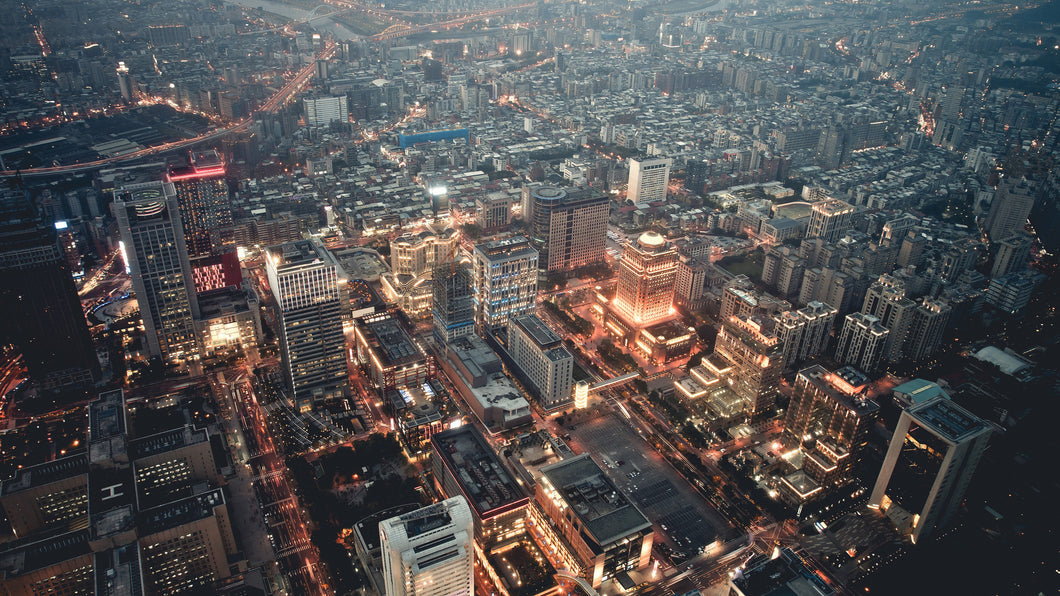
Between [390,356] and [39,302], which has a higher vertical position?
[39,302]

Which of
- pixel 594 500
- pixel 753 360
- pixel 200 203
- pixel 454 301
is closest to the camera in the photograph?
pixel 594 500

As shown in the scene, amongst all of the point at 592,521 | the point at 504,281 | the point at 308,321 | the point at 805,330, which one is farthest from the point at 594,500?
the point at 805,330

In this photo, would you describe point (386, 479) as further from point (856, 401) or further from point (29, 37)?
point (29, 37)

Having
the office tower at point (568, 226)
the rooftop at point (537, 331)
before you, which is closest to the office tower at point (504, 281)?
the rooftop at point (537, 331)

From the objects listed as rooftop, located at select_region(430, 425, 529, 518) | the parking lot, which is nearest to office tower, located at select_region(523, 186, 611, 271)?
the parking lot

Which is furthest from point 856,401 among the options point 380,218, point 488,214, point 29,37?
point 29,37

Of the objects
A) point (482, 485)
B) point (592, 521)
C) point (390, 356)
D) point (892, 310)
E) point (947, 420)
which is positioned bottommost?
point (592, 521)

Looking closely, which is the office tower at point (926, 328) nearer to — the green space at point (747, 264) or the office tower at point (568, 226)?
the green space at point (747, 264)

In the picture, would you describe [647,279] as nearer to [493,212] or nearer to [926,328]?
[926,328]
